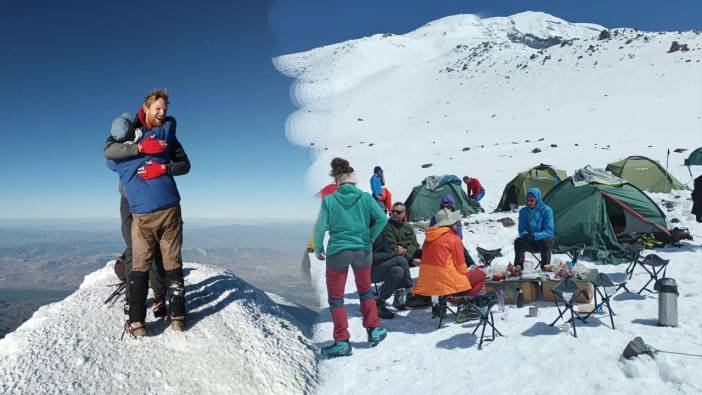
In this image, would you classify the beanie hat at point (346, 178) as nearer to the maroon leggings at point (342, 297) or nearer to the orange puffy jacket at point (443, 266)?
the maroon leggings at point (342, 297)

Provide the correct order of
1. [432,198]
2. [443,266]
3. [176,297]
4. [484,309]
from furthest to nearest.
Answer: [432,198] → [443,266] → [484,309] → [176,297]

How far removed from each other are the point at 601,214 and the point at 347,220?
706 centimetres

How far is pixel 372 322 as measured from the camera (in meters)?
4.96

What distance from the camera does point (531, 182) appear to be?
1452 centimetres

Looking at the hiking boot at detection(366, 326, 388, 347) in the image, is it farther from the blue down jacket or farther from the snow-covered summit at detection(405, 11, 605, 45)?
the snow-covered summit at detection(405, 11, 605, 45)

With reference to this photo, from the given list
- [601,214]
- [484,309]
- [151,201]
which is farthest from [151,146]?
[601,214]

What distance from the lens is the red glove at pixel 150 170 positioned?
13.0 feet

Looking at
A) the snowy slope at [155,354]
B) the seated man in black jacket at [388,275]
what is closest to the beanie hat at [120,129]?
the snowy slope at [155,354]

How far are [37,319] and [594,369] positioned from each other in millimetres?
5815

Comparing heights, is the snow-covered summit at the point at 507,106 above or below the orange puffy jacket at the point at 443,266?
above

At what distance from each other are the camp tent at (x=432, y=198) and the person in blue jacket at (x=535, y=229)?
705 centimetres

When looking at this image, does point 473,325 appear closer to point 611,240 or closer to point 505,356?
point 505,356

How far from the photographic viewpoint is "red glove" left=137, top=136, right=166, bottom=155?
12.7 feet

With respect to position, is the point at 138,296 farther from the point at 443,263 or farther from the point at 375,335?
the point at 443,263
